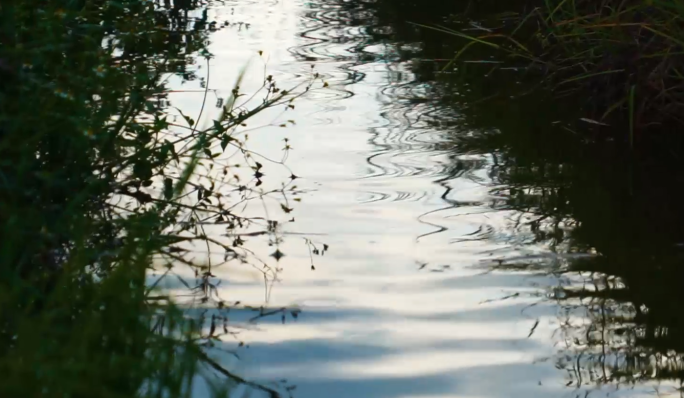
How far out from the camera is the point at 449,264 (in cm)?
350

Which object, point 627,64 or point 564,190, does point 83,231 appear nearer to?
point 564,190

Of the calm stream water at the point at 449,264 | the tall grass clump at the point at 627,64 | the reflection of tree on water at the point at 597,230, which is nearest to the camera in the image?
the calm stream water at the point at 449,264

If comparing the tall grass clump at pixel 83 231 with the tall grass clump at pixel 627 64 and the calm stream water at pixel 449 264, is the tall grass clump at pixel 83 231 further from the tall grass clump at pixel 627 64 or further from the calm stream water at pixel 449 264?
the tall grass clump at pixel 627 64

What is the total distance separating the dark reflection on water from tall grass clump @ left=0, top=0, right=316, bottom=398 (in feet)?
2.96

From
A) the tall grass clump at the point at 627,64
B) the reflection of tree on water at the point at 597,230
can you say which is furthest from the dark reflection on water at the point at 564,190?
the tall grass clump at the point at 627,64

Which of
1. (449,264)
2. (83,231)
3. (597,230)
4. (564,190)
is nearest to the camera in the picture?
(83,231)

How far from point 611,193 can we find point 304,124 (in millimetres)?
1497

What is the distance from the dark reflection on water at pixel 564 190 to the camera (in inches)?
119

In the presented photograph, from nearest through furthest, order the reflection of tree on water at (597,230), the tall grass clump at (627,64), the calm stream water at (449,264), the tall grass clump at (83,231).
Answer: the tall grass clump at (83,231) → the calm stream water at (449,264) → the reflection of tree on water at (597,230) → the tall grass clump at (627,64)

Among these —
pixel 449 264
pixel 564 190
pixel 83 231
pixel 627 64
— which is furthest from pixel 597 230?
pixel 83 231

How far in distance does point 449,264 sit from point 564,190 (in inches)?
34.4

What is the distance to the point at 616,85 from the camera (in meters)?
4.79

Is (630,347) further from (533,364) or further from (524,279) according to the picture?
(524,279)

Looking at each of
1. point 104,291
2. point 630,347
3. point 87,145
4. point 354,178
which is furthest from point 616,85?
point 104,291
